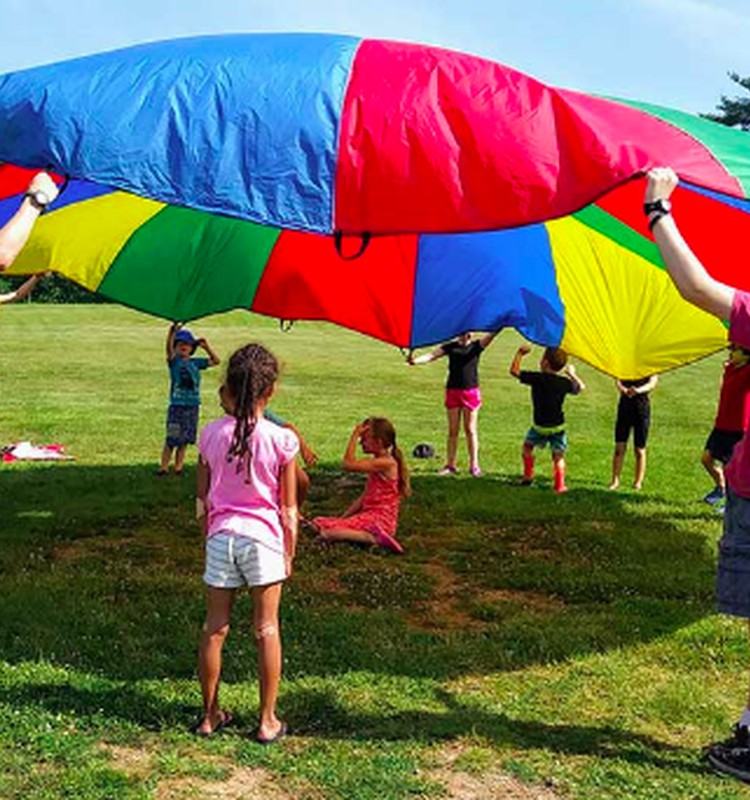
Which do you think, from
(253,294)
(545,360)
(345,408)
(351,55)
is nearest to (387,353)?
(345,408)

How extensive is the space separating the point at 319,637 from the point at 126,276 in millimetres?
3741

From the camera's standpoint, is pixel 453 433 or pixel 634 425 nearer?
pixel 634 425

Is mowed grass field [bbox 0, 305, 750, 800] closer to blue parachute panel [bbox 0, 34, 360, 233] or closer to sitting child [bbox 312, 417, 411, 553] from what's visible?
sitting child [bbox 312, 417, 411, 553]

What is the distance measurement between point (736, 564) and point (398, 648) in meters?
1.79

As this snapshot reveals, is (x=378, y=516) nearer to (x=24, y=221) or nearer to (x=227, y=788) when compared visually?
(x=227, y=788)

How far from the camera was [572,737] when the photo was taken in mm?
4141

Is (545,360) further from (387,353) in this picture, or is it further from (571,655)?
(387,353)

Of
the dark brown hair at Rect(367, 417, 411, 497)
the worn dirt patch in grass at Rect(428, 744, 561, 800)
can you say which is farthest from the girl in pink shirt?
the dark brown hair at Rect(367, 417, 411, 497)

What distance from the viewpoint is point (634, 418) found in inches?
392

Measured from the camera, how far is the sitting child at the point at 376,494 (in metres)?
7.06

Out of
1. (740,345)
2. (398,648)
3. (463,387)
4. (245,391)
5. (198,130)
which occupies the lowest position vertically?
(398,648)

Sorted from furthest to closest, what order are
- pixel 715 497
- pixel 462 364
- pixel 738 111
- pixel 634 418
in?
pixel 738 111
pixel 462 364
pixel 634 418
pixel 715 497

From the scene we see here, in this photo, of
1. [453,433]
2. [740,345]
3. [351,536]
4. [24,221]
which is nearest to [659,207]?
[740,345]

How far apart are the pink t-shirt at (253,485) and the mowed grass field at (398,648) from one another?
0.78 metres
